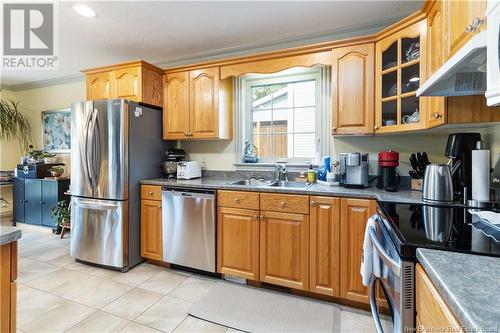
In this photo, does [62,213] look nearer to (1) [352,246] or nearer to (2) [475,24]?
(1) [352,246]

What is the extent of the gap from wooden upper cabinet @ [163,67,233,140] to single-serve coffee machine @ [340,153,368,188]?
1.40 m

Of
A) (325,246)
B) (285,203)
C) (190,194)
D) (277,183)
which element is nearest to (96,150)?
(190,194)

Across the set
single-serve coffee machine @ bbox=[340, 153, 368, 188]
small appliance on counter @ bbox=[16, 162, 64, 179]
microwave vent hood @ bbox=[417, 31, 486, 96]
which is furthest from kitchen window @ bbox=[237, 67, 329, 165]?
small appliance on counter @ bbox=[16, 162, 64, 179]

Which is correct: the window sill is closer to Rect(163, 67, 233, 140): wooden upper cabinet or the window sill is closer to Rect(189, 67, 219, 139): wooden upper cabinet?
Rect(163, 67, 233, 140): wooden upper cabinet

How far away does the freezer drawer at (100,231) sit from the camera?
2.50 m

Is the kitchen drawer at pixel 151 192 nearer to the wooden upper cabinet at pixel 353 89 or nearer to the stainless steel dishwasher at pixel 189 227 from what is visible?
the stainless steel dishwasher at pixel 189 227

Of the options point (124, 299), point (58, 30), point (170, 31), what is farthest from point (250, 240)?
point (58, 30)

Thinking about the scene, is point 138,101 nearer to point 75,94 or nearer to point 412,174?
point 75,94

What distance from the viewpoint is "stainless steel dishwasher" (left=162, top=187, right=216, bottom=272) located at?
231 centimetres

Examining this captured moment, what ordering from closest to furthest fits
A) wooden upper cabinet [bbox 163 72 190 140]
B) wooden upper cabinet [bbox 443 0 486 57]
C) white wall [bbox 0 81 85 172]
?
wooden upper cabinet [bbox 443 0 486 57], wooden upper cabinet [bbox 163 72 190 140], white wall [bbox 0 81 85 172]

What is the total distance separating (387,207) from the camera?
56.0 inches

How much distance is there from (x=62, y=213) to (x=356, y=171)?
3.91 metres

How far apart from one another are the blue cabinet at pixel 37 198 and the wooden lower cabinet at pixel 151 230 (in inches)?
79.9

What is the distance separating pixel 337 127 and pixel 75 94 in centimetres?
426
